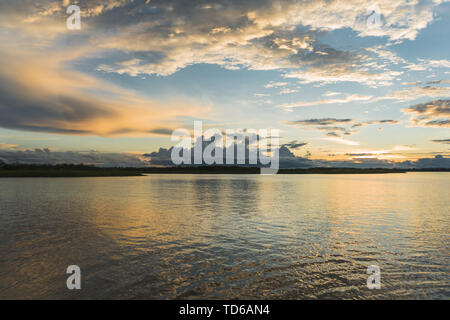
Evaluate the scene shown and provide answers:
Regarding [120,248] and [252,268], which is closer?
[252,268]

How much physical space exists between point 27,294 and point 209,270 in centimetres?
884
